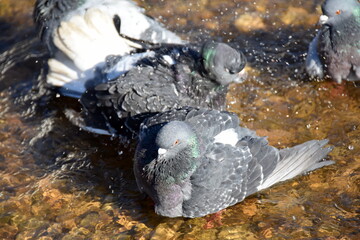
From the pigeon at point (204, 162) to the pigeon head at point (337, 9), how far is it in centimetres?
208

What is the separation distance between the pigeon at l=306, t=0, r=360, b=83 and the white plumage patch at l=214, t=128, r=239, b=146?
213 cm

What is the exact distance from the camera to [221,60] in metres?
6.34

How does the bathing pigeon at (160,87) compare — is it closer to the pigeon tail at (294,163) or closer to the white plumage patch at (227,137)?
the white plumage patch at (227,137)

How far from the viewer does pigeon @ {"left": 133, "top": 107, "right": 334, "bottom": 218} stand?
518 cm

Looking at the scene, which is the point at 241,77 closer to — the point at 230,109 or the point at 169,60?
the point at 230,109

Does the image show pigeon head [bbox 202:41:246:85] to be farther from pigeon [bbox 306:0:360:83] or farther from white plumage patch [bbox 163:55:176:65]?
pigeon [bbox 306:0:360:83]

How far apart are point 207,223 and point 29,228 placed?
5.66 ft

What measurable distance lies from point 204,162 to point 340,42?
9.24ft

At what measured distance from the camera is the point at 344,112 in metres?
6.71

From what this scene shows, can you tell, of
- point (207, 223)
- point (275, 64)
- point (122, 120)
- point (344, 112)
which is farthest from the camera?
point (275, 64)

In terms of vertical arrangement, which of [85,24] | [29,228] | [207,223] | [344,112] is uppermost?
[85,24]

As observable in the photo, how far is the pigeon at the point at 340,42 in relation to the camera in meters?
6.99

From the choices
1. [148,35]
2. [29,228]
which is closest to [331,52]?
[148,35]

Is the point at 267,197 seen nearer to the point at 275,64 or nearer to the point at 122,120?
the point at 122,120
